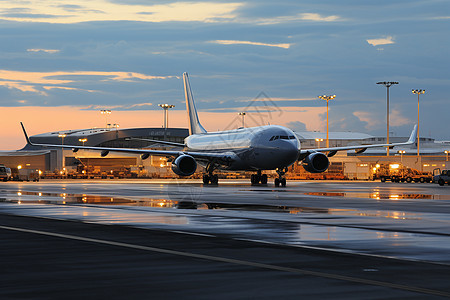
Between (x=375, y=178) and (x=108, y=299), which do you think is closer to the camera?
(x=108, y=299)

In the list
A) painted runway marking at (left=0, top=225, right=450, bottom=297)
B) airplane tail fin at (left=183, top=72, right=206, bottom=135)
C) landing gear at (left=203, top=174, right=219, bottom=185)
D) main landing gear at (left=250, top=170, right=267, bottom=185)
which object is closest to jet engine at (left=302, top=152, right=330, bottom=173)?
main landing gear at (left=250, top=170, right=267, bottom=185)

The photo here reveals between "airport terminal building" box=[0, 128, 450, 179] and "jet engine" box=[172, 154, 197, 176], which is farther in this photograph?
"airport terminal building" box=[0, 128, 450, 179]

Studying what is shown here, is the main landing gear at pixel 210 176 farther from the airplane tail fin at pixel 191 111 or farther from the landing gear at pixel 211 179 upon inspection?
the airplane tail fin at pixel 191 111

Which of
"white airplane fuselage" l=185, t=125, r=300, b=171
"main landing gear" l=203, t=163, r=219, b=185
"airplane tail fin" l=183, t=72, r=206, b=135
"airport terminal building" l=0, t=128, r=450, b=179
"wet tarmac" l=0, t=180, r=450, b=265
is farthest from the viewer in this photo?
"airport terminal building" l=0, t=128, r=450, b=179

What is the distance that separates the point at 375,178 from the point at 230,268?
101 m

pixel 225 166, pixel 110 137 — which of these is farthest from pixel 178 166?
pixel 110 137

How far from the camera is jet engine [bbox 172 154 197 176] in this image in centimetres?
6500

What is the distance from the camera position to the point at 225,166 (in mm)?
69375

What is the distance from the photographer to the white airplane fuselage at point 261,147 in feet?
203

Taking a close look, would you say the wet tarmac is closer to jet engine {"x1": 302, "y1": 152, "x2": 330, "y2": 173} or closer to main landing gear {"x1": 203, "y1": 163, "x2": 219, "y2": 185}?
jet engine {"x1": 302, "y1": 152, "x2": 330, "y2": 173}

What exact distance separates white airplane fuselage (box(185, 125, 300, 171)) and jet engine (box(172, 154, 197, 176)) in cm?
406

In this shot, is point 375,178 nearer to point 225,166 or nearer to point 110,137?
point 225,166

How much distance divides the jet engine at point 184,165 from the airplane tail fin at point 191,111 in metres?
19.0

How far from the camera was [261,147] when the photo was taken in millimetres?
63031
